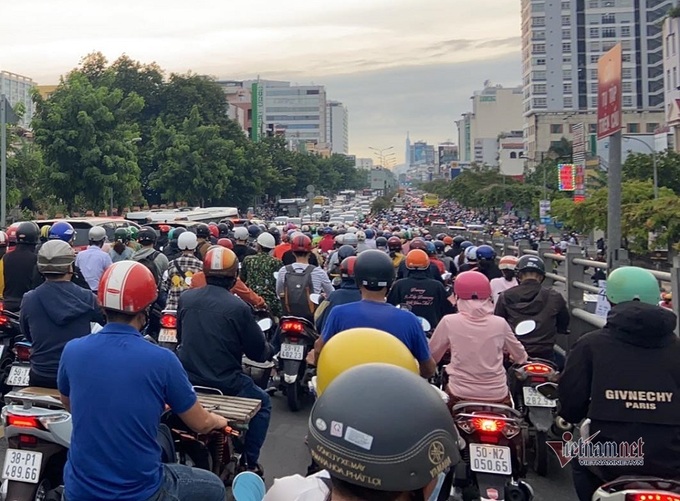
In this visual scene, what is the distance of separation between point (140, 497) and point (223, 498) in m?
0.47

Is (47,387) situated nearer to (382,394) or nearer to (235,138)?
(382,394)

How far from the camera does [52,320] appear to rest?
498cm

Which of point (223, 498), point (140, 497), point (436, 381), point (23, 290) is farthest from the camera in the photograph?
point (23, 290)

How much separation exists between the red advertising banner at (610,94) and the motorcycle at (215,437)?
6188 millimetres

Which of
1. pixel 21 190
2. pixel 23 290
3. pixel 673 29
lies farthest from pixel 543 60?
pixel 23 290

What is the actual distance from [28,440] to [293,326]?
3.53 meters

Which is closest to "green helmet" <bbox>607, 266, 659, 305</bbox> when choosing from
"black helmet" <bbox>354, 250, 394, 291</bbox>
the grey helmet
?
"black helmet" <bbox>354, 250, 394, 291</bbox>

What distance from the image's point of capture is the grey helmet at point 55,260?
5141 millimetres

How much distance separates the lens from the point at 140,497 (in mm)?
3193

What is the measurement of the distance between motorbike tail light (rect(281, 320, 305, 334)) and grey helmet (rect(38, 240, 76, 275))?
260 cm

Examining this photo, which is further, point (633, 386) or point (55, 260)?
point (55, 260)

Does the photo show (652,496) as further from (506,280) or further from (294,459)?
(506,280)

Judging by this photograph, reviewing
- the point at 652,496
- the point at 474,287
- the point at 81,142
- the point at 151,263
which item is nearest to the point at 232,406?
the point at 474,287

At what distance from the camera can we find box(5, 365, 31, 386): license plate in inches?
226
